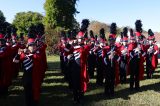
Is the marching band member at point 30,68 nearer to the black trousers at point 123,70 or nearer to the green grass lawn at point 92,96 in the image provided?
the green grass lawn at point 92,96

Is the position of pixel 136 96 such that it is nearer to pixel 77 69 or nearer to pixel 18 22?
pixel 77 69

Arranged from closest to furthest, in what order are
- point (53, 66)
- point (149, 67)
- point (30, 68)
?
point (30, 68)
point (149, 67)
point (53, 66)

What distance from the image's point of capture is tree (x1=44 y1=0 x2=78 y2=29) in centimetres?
5650

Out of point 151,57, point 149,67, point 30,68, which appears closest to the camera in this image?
point 30,68

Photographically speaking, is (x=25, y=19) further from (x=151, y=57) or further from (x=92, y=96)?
(x=92, y=96)

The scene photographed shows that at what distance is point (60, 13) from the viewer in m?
57.6

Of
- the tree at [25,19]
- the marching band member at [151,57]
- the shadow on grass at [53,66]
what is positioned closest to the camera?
the marching band member at [151,57]

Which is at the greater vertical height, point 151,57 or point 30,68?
point 30,68

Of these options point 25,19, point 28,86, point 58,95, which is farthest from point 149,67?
point 25,19

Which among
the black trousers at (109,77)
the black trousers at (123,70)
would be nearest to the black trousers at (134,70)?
the black trousers at (109,77)

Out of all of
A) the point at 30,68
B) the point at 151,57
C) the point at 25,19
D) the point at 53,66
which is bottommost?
the point at 53,66

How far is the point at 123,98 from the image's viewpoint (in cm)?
1316

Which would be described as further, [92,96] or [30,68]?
[92,96]

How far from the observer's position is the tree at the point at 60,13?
5650cm
